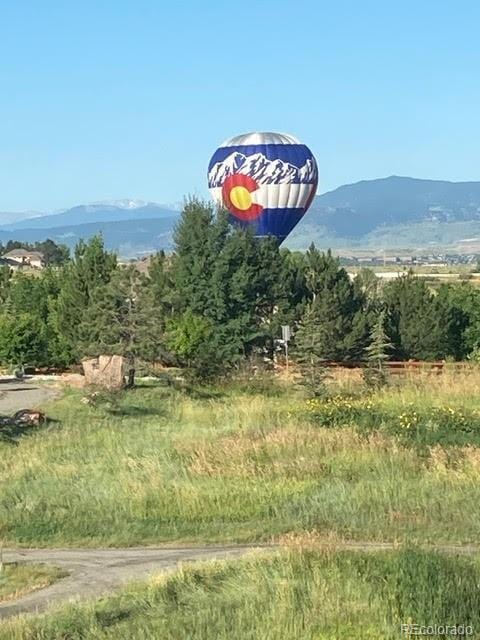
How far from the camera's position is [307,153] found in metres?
59.8

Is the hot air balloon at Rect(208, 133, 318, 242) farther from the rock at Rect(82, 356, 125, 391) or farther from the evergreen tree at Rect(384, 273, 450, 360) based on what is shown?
the rock at Rect(82, 356, 125, 391)

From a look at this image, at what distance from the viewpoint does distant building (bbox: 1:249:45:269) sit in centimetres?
12862

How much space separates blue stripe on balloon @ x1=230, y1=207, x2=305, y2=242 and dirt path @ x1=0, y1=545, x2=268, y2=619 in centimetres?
3969

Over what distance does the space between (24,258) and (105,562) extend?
120455mm

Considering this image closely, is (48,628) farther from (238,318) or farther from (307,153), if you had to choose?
(307,153)

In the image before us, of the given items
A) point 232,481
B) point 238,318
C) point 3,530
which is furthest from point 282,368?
point 3,530

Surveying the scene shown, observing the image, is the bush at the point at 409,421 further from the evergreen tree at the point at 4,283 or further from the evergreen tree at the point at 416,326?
the evergreen tree at the point at 4,283

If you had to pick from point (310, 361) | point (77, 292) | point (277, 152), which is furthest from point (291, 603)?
point (277, 152)

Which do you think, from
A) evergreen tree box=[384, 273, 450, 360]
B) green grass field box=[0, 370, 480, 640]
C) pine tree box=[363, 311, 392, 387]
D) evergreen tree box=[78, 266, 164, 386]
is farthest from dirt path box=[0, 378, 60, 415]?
evergreen tree box=[384, 273, 450, 360]

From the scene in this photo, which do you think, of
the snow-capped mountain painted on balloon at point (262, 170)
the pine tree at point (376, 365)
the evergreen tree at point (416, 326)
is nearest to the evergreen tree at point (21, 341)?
the pine tree at point (376, 365)

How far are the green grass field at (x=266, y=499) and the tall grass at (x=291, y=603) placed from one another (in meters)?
0.02

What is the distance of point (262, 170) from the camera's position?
56.7m

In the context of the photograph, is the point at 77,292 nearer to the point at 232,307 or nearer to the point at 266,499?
the point at 232,307

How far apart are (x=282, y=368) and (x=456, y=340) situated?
9095 millimetres
